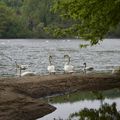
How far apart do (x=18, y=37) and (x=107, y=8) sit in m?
121

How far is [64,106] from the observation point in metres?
24.9

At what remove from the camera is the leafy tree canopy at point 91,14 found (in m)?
27.0

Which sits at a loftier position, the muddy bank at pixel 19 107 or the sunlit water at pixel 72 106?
the muddy bank at pixel 19 107

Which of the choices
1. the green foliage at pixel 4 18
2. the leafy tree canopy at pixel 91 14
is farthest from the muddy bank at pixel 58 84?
the green foliage at pixel 4 18

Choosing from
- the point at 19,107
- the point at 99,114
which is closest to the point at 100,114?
the point at 99,114

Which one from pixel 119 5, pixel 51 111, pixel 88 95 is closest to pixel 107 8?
pixel 119 5

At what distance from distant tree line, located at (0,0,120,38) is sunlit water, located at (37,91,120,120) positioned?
111605 millimetres

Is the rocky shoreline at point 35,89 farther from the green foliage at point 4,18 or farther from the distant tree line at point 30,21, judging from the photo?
the green foliage at point 4,18

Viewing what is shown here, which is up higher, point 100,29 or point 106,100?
point 100,29

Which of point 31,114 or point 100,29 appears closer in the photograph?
point 31,114

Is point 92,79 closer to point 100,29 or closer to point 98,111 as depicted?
point 100,29

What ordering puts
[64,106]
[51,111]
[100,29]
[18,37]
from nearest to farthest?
[51,111] < [64,106] < [100,29] < [18,37]

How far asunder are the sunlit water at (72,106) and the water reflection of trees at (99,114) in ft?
1.20

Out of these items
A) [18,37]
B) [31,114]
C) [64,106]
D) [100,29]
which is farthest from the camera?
[18,37]
